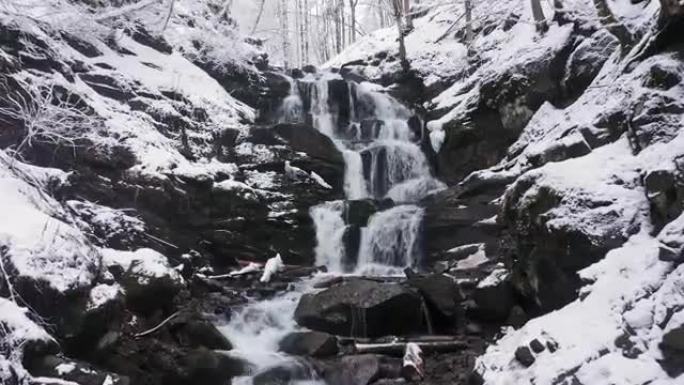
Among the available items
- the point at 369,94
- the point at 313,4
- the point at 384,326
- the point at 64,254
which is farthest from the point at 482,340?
the point at 313,4

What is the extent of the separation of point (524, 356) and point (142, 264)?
6.24m

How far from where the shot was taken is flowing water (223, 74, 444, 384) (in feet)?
31.8

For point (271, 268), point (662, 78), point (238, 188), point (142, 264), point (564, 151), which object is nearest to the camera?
point (662, 78)

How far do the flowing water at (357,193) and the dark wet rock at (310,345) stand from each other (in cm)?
21

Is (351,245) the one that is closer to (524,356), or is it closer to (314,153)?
(314,153)

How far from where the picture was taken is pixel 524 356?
5703mm

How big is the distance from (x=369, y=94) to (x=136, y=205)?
35.0 ft

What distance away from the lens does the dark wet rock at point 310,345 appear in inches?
335

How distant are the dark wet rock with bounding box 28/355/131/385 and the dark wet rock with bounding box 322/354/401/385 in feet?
10.2

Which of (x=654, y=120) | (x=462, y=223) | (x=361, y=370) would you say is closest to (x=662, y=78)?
(x=654, y=120)

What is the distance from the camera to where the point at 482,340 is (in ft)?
28.2

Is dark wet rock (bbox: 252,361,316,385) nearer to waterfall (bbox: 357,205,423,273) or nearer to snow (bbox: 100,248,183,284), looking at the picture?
snow (bbox: 100,248,183,284)

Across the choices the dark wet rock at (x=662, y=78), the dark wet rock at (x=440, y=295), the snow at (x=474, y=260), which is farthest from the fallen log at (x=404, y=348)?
the dark wet rock at (x=662, y=78)

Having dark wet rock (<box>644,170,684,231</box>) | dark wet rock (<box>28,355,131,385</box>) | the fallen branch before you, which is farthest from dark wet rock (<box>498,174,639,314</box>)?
the fallen branch
